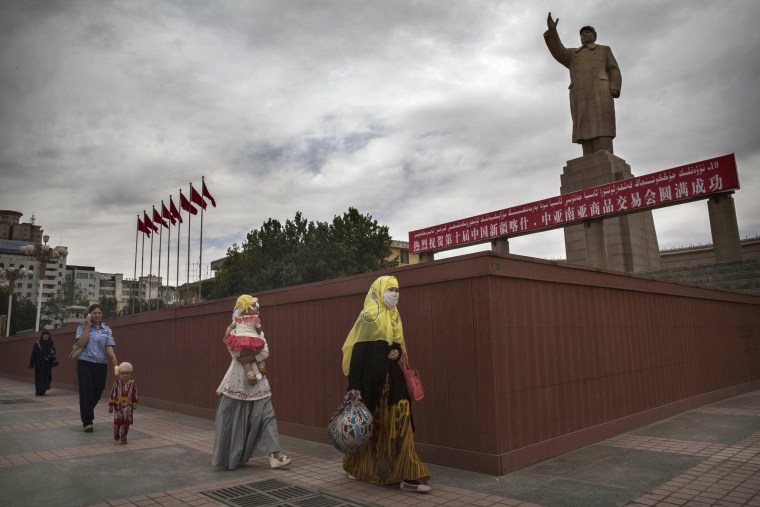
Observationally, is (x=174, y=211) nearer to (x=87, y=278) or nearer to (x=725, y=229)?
(x=725, y=229)

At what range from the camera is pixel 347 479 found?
5070 mm

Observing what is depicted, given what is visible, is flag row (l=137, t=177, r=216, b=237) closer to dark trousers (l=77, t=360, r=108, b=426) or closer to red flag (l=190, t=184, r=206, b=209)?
red flag (l=190, t=184, r=206, b=209)

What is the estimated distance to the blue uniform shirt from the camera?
26.1 ft

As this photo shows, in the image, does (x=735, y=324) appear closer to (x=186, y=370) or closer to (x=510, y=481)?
(x=510, y=481)

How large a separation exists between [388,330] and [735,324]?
996 cm

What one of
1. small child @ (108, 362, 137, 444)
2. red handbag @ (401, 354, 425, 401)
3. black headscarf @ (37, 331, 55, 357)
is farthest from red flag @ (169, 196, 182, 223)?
red handbag @ (401, 354, 425, 401)

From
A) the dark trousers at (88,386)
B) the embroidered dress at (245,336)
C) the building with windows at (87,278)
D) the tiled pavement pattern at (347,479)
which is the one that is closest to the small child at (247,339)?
the embroidered dress at (245,336)

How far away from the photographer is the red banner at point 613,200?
62.6 feet

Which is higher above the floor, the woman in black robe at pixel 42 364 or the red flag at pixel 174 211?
the red flag at pixel 174 211

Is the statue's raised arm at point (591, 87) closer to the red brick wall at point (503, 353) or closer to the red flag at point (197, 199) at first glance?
the red brick wall at point (503, 353)

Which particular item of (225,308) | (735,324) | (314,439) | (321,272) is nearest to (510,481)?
(314,439)

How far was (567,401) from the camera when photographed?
19.7 feet

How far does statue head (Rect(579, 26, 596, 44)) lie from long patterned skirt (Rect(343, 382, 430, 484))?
79.4ft

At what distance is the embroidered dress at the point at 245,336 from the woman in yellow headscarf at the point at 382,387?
134cm
